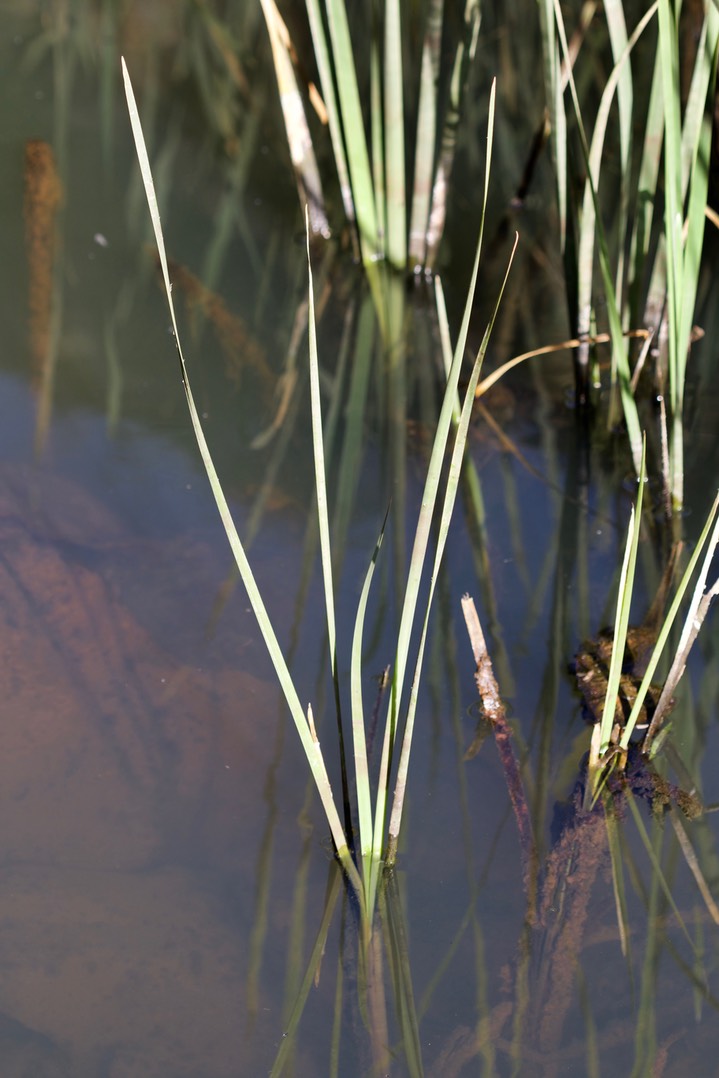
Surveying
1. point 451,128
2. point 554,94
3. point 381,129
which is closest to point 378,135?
point 381,129

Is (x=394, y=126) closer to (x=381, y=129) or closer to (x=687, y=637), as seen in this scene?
(x=381, y=129)

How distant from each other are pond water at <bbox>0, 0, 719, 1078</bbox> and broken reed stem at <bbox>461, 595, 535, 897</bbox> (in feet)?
0.04

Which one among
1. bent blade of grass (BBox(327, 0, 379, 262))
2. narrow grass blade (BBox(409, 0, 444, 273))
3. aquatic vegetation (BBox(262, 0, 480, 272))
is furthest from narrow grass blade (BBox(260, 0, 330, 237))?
narrow grass blade (BBox(409, 0, 444, 273))

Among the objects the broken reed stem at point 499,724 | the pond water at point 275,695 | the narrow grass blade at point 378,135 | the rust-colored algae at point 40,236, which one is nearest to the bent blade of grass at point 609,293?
the pond water at point 275,695

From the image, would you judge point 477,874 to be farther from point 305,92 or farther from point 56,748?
point 305,92

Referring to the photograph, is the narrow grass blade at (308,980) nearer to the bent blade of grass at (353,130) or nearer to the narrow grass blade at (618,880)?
the narrow grass blade at (618,880)

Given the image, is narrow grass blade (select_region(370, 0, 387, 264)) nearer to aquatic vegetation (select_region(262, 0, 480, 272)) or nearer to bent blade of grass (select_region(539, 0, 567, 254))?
aquatic vegetation (select_region(262, 0, 480, 272))

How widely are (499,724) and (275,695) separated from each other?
0.26 metres

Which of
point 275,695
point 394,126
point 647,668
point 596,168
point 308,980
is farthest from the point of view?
point 394,126

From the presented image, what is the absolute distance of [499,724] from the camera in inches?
47.4

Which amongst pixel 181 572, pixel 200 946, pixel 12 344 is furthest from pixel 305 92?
pixel 200 946

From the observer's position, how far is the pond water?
95 cm

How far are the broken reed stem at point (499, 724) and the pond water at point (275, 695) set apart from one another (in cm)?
1

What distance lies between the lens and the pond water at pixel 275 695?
950mm
